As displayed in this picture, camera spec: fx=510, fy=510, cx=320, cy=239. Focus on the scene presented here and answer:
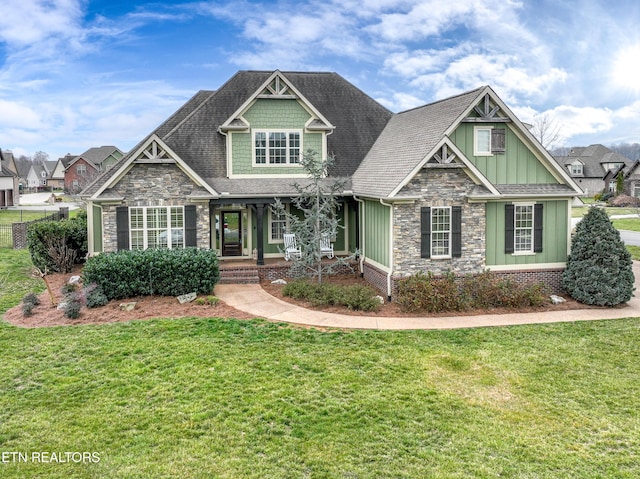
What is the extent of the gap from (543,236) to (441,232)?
3.63m

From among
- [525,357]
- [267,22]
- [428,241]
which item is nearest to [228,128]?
[267,22]

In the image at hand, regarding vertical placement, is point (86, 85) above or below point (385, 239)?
above

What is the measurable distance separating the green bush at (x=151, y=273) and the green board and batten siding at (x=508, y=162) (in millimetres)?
8777

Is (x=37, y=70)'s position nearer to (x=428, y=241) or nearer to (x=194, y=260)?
(x=194, y=260)

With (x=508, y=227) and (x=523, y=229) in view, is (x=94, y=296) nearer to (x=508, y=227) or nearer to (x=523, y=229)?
(x=508, y=227)

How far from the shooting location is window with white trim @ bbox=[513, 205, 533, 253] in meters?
16.4

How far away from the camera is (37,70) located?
25.8 m

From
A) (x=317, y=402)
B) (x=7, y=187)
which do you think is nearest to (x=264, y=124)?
(x=317, y=402)

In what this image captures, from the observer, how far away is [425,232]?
15.4 metres

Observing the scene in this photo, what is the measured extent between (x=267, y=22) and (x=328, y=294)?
12646 mm

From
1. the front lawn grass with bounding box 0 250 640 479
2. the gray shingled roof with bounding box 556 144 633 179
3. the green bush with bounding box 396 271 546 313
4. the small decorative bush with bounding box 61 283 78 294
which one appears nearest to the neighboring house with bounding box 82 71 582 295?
the green bush with bounding box 396 271 546 313

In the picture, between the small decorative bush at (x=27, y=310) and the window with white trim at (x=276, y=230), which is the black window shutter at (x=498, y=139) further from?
the small decorative bush at (x=27, y=310)

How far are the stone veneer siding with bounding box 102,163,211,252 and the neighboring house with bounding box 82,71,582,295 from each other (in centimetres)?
3

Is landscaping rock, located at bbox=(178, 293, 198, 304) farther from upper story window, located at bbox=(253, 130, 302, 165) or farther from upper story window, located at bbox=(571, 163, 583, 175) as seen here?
upper story window, located at bbox=(571, 163, 583, 175)
